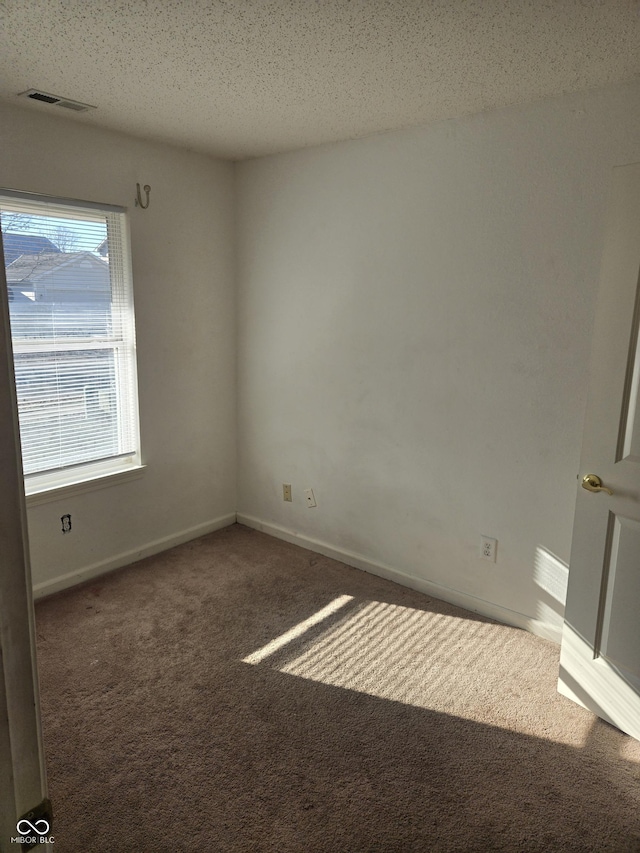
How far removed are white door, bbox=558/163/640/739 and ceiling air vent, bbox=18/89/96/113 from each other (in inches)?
91.6

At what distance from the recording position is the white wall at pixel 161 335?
10.00 feet

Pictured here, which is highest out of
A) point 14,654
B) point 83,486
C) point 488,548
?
point 14,654

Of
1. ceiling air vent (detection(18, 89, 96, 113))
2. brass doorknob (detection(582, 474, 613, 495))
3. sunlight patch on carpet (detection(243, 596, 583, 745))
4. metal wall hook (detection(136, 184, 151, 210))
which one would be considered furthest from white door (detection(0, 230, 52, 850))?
metal wall hook (detection(136, 184, 151, 210))

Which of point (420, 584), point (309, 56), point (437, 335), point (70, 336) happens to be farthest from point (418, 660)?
point (309, 56)

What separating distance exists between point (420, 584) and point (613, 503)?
1332 mm

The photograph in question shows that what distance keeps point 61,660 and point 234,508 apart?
5.84ft

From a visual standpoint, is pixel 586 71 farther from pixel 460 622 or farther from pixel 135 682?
pixel 135 682

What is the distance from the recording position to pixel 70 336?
3.18 meters

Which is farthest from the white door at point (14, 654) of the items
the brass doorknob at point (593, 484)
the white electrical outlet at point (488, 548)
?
the white electrical outlet at point (488, 548)

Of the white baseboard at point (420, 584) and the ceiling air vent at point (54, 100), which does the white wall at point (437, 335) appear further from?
the ceiling air vent at point (54, 100)

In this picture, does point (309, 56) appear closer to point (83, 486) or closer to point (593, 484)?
point (593, 484)

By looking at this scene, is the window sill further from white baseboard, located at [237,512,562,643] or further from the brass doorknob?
the brass doorknob

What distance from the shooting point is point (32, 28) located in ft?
6.42

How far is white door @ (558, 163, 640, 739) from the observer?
217 centimetres
